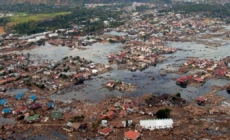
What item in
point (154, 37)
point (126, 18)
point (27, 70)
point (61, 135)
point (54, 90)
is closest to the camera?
point (61, 135)

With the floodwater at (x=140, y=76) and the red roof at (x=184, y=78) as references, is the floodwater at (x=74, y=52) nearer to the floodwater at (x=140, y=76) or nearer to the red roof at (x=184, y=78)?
the floodwater at (x=140, y=76)

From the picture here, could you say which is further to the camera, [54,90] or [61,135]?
[54,90]

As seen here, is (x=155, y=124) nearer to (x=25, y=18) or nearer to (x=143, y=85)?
(x=143, y=85)

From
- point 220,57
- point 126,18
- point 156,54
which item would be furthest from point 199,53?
point 126,18

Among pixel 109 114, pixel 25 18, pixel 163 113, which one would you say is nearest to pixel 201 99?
pixel 163 113

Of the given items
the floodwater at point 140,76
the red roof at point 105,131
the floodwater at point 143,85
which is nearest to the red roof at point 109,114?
the red roof at point 105,131

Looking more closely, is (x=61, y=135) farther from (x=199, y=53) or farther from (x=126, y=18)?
(x=126, y=18)

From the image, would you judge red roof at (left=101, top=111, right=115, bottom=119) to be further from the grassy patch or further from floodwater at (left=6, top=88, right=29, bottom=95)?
the grassy patch

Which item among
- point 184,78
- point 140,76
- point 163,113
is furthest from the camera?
point 140,76
